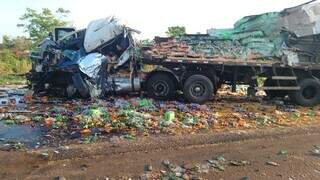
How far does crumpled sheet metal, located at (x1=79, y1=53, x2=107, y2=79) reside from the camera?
13.6 meters

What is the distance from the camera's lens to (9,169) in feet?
22.2

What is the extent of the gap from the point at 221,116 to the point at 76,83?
4686mm

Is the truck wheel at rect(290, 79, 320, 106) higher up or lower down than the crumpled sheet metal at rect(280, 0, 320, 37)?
lower down

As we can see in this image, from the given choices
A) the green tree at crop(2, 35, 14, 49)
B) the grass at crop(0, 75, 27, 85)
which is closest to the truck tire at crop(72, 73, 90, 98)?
the grass at crop(0, 75, 27, 85)

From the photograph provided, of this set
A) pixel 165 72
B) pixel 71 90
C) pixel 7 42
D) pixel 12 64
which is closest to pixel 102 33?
pixel 71 90

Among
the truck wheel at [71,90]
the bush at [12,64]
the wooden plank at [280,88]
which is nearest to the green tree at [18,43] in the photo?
the bush at [12,64]

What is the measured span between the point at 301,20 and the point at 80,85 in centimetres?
657

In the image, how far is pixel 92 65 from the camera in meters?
13.6

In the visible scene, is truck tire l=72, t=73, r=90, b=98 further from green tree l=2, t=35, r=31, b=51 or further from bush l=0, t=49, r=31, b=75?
green tree l=2, t=35, r=31, b=51

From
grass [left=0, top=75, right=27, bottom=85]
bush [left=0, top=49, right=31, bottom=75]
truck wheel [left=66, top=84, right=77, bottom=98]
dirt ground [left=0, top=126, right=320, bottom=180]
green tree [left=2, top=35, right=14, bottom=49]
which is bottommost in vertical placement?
dirt ground [left=0, top=126, right=320, bottom=180]

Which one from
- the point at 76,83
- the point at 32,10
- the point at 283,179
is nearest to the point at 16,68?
the point at 32,10

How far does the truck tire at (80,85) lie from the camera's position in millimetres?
13688

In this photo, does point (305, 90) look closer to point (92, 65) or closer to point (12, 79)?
point (92, 65)

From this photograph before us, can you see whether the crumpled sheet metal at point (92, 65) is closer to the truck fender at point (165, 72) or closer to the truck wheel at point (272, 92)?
the truck fender at point (165, 72)
